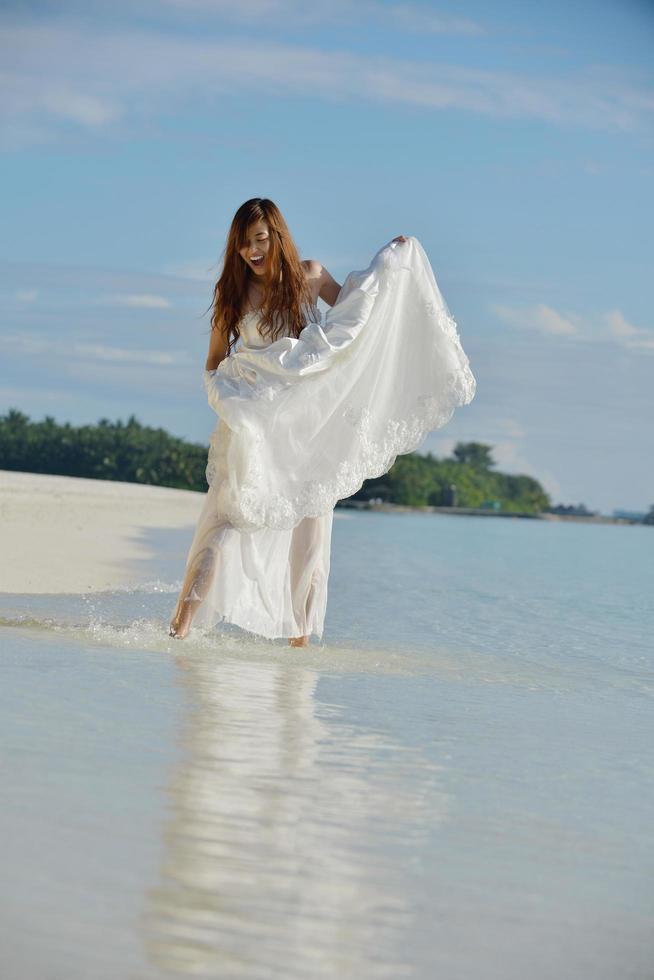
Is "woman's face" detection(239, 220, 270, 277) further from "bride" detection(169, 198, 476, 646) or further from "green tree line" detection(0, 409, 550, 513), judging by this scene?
"green tree line" detection(0, 409, 550, 513)

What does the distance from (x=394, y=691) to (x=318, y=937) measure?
8.47 ft

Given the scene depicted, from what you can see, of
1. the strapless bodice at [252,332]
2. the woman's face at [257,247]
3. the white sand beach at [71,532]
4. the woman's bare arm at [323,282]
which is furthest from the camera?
the white sand beach at [71,532]

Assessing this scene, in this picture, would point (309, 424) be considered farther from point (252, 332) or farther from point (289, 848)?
point (289, 848)

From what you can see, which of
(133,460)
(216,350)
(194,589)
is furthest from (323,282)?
(133,460)

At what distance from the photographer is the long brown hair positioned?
545cm

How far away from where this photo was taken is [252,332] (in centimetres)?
557

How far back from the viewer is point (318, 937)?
2.12m

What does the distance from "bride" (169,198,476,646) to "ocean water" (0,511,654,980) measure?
11.5 inches

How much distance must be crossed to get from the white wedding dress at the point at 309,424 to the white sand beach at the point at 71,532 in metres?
2.54

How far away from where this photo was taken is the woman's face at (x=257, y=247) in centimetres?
543

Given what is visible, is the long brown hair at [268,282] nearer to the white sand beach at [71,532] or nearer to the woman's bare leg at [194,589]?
the woman's bare leg at [194,589]

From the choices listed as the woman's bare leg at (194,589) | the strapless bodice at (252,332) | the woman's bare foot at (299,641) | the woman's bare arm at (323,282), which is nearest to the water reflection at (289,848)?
the woman's bare leg at (194,589)

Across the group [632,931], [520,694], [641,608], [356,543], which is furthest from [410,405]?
[356,543]

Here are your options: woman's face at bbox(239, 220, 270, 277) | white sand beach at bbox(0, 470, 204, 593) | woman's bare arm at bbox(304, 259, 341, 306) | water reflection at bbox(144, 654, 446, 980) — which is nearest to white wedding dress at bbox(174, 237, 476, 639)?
woman's bare arm at bbox(304, 259, 341, 306)
